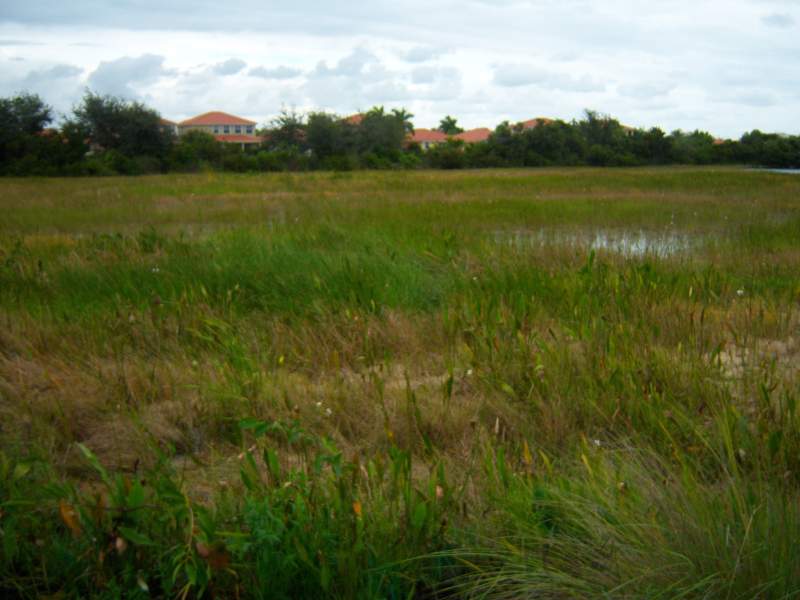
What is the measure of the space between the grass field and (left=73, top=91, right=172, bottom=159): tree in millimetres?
38959

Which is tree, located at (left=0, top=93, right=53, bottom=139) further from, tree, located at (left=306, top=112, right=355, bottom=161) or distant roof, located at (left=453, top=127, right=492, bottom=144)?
distant roof, located at (left=453, top=127, right=492, bottom=144)

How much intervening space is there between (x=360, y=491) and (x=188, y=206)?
43.3ft

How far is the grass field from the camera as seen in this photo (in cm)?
223

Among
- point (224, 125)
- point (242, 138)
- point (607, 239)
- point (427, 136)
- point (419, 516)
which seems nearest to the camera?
point (419, 516)

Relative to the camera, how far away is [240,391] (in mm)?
3828

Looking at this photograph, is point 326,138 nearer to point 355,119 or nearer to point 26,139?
point 355,119

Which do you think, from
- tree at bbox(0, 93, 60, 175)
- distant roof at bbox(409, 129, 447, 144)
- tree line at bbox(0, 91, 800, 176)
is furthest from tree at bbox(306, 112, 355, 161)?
distant roof at bbox(409, 129, 447, 144)

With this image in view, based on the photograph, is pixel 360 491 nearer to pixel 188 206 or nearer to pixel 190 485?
pixel 190 485


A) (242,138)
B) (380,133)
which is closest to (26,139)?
(380,133)

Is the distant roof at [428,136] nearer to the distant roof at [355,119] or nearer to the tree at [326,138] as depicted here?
the distant roof at [355,119]

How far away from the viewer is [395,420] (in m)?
3.57

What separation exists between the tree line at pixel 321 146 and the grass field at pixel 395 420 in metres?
33.3

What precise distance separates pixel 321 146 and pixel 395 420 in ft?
164

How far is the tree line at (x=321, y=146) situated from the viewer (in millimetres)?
38719
